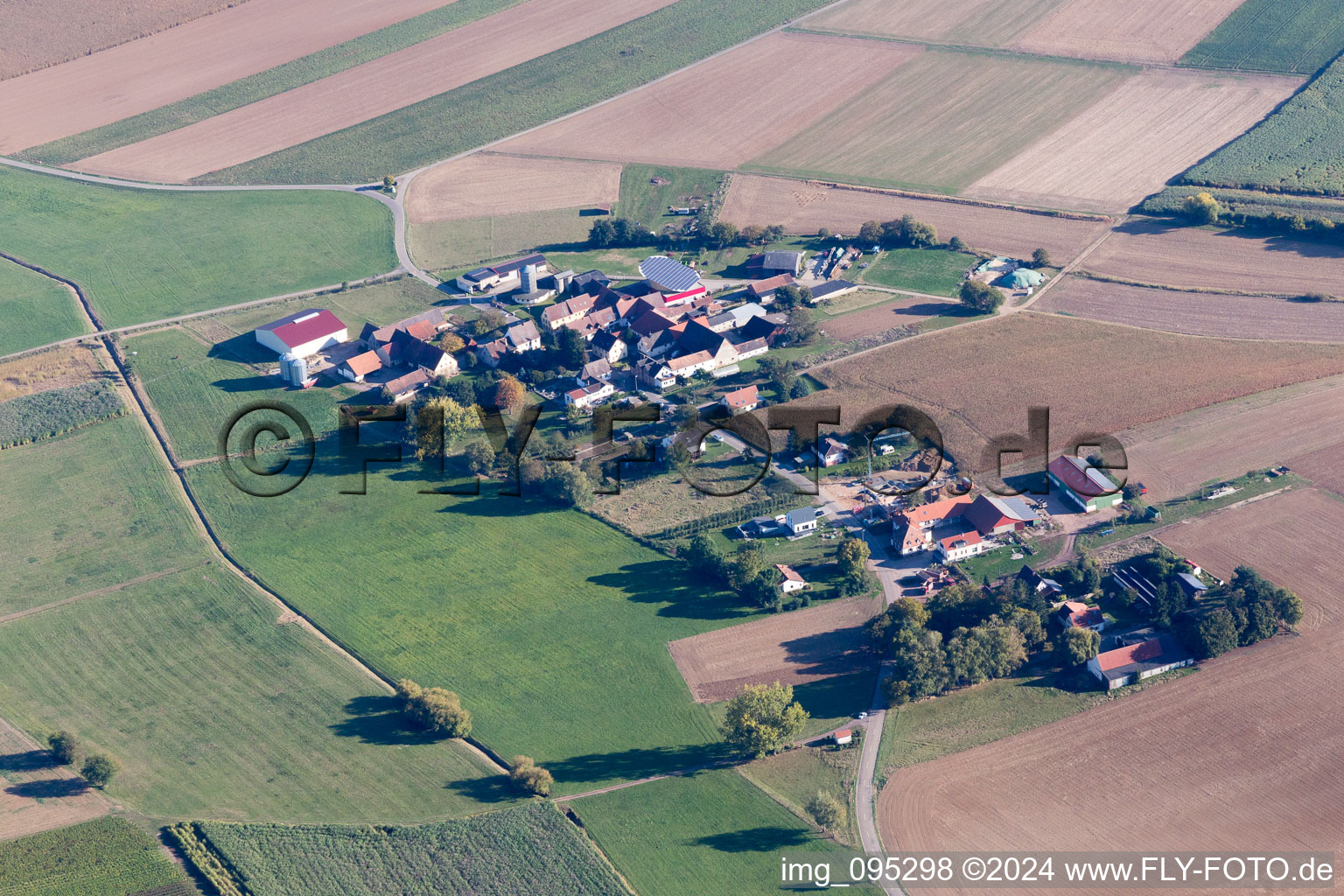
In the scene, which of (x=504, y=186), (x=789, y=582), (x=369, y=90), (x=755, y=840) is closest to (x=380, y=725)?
(x=755, y=840)

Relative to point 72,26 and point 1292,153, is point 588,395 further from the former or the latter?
point 72,26

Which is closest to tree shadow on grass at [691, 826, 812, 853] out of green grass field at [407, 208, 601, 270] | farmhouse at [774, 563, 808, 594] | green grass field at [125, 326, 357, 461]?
farmhouse at [774, 563, 808, 594]

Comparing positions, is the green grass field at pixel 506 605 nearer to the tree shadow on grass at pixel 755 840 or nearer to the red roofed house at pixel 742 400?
the tree shadow on grass at pixel 755 840

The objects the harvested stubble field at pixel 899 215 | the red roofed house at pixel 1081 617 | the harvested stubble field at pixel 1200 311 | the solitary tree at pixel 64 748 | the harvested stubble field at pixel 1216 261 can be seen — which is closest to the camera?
the solitary tree at pixel 64 748

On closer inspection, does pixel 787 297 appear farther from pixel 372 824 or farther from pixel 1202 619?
pixel 372 824

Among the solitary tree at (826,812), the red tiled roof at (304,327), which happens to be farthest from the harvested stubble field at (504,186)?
the solitary tree at (826,812)

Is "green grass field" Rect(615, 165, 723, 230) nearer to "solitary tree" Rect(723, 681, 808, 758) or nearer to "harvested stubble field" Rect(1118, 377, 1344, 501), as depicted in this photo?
"harvested stubble field" Rect(1118, 377, 1344, 501)
